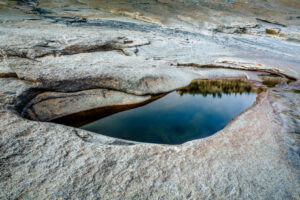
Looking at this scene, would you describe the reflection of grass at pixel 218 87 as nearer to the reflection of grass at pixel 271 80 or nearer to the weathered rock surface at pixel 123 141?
the weathered rock surface at pixel 123 141

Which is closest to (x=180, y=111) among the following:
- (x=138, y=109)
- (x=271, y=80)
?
(x=138, y=109)

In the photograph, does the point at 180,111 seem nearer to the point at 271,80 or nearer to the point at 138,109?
the point at 138,109

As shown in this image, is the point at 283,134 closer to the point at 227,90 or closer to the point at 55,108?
the point at 227,90

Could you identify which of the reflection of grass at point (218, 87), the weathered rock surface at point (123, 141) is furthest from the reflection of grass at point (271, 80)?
the reflection of grass at point (218, 87)

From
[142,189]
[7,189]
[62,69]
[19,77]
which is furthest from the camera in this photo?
[62,69]

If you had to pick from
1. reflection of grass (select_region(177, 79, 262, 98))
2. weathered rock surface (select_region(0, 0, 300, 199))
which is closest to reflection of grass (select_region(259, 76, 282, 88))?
weathered rock surface (select_region(0, 0, 300, 199))

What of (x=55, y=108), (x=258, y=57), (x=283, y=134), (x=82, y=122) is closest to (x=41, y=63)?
(x=55, y=108)
